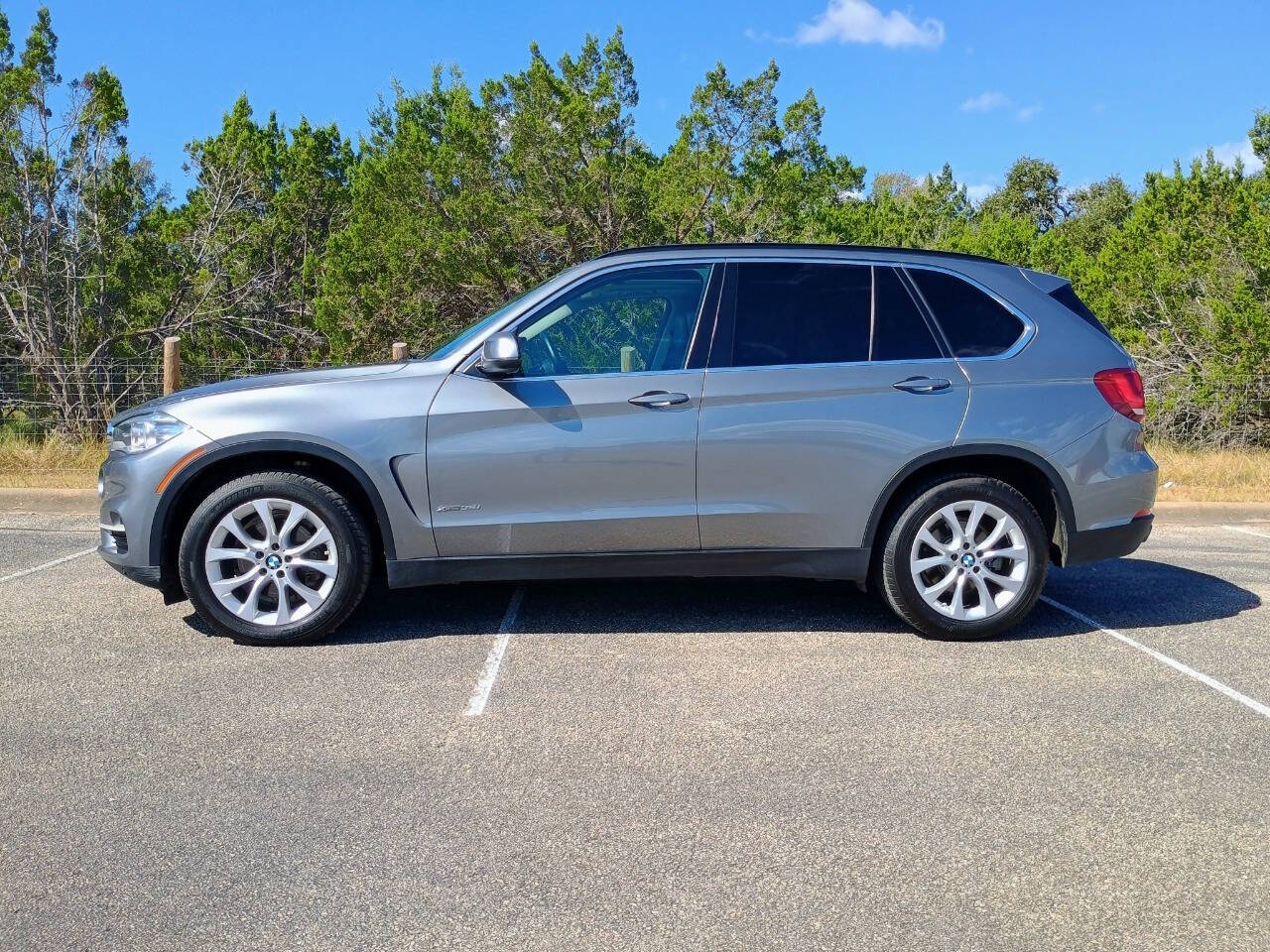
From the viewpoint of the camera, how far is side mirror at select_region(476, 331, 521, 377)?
5.14 meters

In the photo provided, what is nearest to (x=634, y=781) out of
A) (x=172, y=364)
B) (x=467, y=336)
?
(x=467, y=336)

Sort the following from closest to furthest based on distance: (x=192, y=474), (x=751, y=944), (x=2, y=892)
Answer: (x=751, y=944), (x=2, y=892), (x=192, y=474)

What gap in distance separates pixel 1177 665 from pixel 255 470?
14.5ft

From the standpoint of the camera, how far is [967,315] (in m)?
5.70

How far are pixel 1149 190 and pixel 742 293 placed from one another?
12246 millimetres

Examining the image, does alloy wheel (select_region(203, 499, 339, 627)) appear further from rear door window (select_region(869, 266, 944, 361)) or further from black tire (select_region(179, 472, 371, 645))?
rear door window (select_region(869, 266, 944, 361))

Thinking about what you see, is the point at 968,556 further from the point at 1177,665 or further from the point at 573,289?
the point at 573,289

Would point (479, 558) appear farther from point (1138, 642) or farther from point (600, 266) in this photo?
point (1138, 642)

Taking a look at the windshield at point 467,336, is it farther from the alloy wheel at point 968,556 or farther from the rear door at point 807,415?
the alloy wheel at point 968,556

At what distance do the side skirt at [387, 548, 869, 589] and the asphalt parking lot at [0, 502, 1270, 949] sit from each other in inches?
13.8

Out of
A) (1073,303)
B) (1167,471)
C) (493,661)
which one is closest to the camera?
(493,661)

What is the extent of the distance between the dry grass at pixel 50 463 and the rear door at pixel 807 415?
7022 mm

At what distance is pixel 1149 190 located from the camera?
15570mm

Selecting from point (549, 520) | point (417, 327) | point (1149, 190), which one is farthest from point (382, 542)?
point (1149, 190)
